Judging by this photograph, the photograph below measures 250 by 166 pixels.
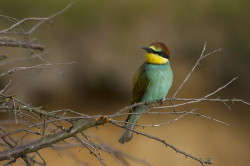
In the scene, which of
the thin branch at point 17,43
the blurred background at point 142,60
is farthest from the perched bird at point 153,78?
the blurred background at point 142,60

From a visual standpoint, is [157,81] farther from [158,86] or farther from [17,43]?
[17,43]

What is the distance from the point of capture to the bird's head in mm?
2947

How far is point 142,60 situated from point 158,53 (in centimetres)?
171

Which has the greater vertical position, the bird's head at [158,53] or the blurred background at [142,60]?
the bird's head at [158,53]

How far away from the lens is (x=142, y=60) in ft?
15.3

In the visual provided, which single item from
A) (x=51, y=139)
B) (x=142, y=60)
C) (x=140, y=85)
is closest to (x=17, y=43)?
(x=51, y=139)

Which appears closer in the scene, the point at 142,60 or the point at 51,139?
the point at 51,139

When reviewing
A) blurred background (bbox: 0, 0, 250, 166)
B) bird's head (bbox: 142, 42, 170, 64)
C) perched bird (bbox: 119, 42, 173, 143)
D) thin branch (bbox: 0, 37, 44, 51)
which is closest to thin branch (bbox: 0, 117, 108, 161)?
thin branch (bbox: 0, 37, 44, 51)

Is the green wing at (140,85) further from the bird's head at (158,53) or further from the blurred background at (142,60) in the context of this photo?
the blurred background at (142,60)

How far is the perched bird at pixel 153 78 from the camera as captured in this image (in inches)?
114

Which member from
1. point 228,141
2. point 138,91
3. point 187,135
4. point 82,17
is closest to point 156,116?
point 187,135

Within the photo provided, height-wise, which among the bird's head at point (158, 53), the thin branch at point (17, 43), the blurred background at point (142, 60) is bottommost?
the blurred background at point (142, 60)

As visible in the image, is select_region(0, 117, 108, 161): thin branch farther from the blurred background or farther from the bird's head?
the blurred background

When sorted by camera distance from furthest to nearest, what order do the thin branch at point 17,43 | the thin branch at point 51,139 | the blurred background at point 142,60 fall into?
the blurred background at point 142,60 → the thin branch at point 17,43 → the thin branch at point 51,139
